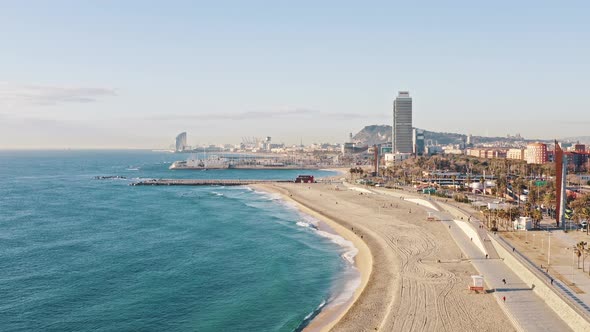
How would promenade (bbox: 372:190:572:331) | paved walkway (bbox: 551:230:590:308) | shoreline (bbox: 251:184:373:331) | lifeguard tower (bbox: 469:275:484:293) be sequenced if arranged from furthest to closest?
lifeguard tower (bbox: 469:275:484:293)
shoreline (bbox: 251:184:373:331)
paved walkway (bbox: 551:230:590:308)
promenade (bbox: 372:190:572:331)

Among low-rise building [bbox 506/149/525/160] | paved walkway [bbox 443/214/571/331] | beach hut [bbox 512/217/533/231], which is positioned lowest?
paved walkway [bbox 443/214/571/331]

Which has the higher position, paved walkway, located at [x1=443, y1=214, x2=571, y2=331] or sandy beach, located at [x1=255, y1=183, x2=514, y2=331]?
paved walkway, located at [x1=443, y1=214, x2=571, y2=331]

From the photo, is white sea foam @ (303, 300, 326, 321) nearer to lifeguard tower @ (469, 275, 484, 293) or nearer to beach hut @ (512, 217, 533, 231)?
lifeguard tower @ (469, 275, 484, 293)

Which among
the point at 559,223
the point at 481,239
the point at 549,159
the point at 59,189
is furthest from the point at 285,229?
the point at 549,159

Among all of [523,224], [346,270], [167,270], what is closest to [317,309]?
[346,270]

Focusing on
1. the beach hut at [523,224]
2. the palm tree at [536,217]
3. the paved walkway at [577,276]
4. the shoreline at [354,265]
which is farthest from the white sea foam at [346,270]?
the palm tree at [536,217]

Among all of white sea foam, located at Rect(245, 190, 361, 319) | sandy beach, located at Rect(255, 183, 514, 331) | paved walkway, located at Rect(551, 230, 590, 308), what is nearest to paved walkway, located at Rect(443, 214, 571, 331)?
sandy beach, located at Rect(255, 183, 514, 331)
